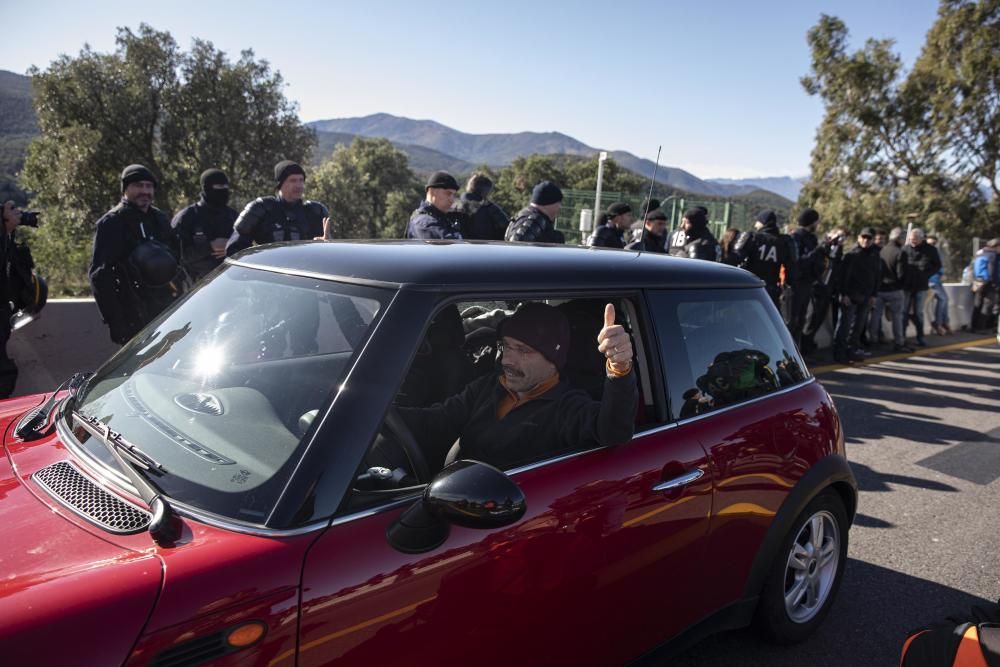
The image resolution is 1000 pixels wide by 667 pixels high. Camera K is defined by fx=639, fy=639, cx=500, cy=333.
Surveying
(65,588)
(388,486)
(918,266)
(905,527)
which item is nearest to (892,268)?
(918,266)

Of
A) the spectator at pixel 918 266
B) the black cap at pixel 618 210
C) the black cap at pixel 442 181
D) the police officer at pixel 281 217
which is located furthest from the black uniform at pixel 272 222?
the spectator at pixel 918 266

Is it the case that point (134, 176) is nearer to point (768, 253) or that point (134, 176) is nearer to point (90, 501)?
point (90, 501)

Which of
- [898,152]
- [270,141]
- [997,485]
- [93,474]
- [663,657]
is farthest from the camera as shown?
[270,141]

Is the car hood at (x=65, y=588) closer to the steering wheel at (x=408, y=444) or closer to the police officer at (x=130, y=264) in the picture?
the steering wheel at (x=408, y=444)

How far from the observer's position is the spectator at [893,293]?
10.9m

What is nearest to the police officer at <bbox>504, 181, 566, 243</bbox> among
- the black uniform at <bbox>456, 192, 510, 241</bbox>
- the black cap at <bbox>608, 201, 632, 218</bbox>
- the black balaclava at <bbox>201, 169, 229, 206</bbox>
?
the black uniform at <bbox>456, 192, 510, 241</bbox>

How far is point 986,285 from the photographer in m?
13.6

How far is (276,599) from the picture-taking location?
133cm

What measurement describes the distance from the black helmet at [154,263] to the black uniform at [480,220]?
110 inches

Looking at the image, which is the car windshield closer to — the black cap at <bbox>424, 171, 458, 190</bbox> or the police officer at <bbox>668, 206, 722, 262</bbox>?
the black cap at <bbox>424, 171, 458, 190</bbox>

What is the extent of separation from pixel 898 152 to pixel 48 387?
38.7 meters

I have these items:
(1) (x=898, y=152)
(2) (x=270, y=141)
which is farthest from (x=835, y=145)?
(2) (x=270, y=141)

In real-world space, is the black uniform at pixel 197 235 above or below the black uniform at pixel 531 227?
below

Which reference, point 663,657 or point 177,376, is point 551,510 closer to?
point 663,657
